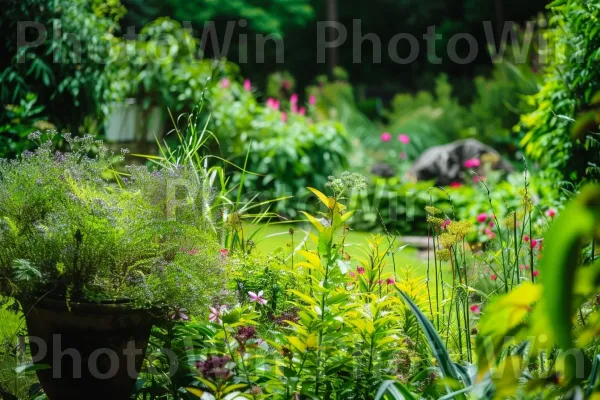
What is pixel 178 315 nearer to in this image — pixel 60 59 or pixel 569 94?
pixel 569 94

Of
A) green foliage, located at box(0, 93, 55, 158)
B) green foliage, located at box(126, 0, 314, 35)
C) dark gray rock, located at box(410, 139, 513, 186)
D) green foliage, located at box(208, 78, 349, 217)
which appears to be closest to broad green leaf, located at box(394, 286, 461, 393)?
green foliage, located at box(0, 93, 55, 158)

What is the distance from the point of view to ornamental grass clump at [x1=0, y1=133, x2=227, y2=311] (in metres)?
2.29

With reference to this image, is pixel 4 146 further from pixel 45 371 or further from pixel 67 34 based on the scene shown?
pixel 45 371

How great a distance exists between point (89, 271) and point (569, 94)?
2.95 metres

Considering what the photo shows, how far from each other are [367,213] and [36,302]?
5.67 metres

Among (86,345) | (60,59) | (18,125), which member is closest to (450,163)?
(60,59)

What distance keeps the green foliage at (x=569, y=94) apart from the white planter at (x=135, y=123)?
4429 millimetres

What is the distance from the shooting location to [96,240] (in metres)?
2.33

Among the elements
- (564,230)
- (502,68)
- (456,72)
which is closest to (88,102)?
(564,230)

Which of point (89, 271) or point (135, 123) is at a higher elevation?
point (135, 123)

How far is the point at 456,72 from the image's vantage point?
19938mm

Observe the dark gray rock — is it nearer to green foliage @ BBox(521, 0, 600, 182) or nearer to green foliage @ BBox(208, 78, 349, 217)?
green foliage @ BBox(208, 78, 349, 217)

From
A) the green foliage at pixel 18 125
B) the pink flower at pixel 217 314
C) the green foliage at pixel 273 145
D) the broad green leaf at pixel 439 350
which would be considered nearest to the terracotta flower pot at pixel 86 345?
the pink flower at pixel 217 314

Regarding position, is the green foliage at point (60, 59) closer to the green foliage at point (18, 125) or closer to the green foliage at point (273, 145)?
the green foliage at point (18, 125)
